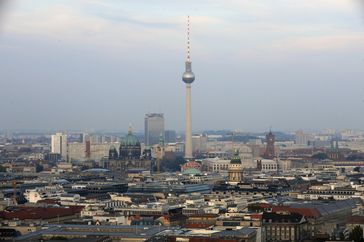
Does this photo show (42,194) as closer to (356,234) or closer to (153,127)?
(356,234)

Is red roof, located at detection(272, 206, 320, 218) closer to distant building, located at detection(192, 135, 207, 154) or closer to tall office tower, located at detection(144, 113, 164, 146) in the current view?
distant building, located at detection(192, 135, 207, 154)

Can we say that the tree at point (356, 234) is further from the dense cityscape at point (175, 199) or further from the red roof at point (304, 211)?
the red roof at point (304, 211)

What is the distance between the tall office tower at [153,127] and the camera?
107562 millimetres

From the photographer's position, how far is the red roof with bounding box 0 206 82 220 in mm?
33438

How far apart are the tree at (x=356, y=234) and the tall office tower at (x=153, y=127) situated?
7590cm

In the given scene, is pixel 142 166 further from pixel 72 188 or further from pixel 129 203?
pixel 129 203

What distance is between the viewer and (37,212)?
34500 mm

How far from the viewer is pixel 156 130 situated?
10931 cm

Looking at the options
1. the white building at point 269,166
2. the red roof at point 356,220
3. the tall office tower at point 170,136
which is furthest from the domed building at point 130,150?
the tall office tower at point 170,136

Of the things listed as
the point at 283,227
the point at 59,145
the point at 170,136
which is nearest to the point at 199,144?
the point at 170,136

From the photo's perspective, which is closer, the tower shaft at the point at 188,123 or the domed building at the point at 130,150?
the domed building at the point at 130,150

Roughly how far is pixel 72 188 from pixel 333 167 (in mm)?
24481

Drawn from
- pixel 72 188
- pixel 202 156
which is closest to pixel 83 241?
pixel 72 188

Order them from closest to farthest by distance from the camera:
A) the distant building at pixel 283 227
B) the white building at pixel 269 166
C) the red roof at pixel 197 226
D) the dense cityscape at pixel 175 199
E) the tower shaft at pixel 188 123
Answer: the dense cityscape at pixel 175 199 < the red roof at pixel 197 226 < the distant building at pixel 283 227 < the white building at pixel 269 166 < the tower shaft at pixel 188 123
